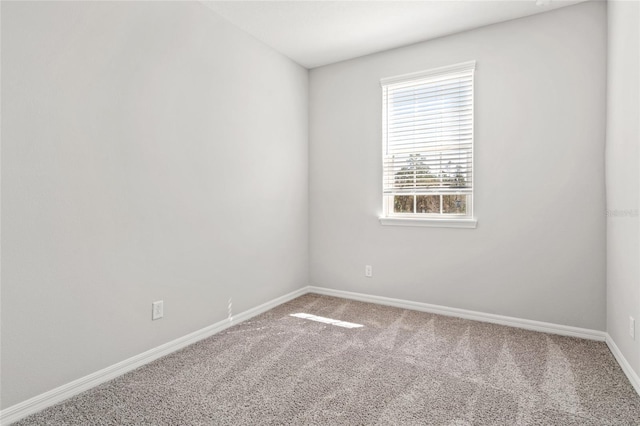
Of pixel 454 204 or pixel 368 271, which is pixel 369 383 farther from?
pixel 454 204

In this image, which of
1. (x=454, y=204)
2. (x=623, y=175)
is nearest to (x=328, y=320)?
(x=454, y=204)

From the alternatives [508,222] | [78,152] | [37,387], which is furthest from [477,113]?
[37,387]

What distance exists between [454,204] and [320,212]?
1427 mm

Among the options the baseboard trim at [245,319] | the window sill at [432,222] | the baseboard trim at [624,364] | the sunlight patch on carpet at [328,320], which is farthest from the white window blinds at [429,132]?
the baseboard trim at [624,364]

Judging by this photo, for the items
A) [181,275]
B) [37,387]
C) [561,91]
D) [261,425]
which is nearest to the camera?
[261,425]

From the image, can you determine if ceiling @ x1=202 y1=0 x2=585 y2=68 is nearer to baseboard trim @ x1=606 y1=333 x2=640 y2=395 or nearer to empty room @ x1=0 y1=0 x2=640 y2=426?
empty room @ x1=0 y1=0 x2=640 y2=426

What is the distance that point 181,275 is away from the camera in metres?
2.58

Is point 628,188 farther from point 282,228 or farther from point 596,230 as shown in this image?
point 282,228

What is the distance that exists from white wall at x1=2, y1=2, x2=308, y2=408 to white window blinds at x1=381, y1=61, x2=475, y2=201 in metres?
1.24

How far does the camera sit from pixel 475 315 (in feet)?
10.3

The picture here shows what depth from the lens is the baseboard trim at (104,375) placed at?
5.67ft

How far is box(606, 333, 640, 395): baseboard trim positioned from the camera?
196 centimetres

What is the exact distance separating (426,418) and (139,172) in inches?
85.2

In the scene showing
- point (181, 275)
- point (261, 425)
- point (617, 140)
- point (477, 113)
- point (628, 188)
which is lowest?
point (261, 425)
